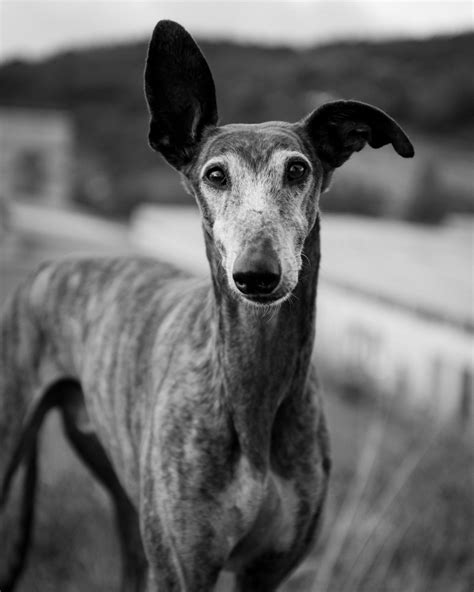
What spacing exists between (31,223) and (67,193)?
147 inches

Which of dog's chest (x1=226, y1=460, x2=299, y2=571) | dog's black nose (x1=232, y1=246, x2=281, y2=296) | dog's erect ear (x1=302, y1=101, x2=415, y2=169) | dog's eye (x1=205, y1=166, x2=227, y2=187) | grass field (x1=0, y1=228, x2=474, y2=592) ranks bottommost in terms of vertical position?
grass field (x1=0, y1=228, x2=474, y2=592)

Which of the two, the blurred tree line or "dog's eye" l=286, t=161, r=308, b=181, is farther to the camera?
the blurred tree line

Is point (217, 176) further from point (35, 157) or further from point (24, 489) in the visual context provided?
point (35, 157)

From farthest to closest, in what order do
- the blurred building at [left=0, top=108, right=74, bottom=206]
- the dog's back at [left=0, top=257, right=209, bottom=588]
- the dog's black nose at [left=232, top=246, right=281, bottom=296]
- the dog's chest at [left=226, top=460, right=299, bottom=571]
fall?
the blurred building at [left=0, top=108, right=74, bottom=206] < the dog's back at [left=0, top=257, right=209, bottom=588] < the dog's chest at [left=226, top=460, right=299, bottom=571] < the dog's black nose at [left=232, top=246, right=281, bottom=296]

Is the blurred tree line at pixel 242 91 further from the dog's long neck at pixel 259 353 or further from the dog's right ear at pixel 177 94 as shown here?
the dog's long neck at pixel 259 353

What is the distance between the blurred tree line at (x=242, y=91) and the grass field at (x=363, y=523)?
531 centimetres

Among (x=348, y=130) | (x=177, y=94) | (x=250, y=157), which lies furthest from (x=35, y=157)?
(x=250, y=157)

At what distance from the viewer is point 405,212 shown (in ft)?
34.1

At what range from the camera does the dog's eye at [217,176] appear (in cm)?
173

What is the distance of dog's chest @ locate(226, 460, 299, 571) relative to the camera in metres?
1.82

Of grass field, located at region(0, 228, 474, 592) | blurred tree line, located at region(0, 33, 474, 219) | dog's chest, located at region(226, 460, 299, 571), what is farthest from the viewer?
blurred tree line, located at region(0, 33, 474, 219)

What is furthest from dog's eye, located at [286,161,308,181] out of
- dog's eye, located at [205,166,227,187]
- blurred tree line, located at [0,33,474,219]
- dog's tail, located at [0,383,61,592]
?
blurred tree line, located at [0,33,474,219]

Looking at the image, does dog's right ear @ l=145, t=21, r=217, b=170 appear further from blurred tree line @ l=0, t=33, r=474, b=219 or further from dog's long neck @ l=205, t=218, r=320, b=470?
blurred tree line @ l=0, t=33, r=474, b=219

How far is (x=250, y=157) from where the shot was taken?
1710mm
